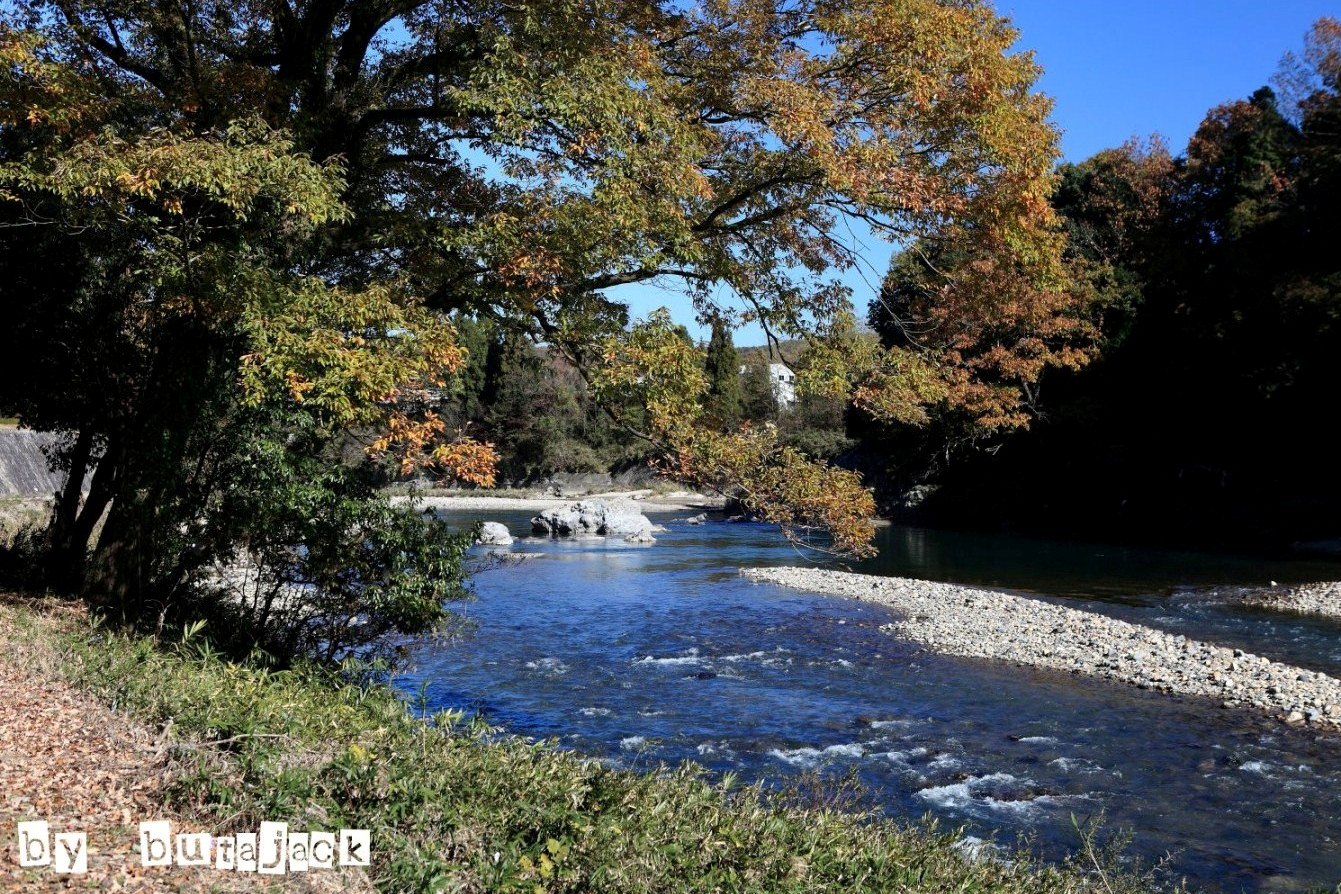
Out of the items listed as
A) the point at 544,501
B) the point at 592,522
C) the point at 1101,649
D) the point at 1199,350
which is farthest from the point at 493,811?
the point at 544,501

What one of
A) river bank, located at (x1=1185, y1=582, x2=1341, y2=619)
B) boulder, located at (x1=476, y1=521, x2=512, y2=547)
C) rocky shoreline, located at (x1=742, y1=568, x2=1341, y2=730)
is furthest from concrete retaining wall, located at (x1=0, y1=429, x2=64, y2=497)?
river bank, located at (x1=1185, y1=582, x2=1341, y2=619)

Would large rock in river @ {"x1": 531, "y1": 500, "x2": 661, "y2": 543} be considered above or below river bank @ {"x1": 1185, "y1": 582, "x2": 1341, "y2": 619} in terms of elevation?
above

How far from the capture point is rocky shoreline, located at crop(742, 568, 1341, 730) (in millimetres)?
12492

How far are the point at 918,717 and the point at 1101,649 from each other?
506 cm

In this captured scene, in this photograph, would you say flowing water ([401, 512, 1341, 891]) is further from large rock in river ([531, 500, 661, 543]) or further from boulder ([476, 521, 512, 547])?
large rock in river ([531, 500, 661, 543])

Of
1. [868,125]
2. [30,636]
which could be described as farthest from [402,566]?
[868,125]

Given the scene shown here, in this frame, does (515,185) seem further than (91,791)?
Yes

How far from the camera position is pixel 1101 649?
49.9ft

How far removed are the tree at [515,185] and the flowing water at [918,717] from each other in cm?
291

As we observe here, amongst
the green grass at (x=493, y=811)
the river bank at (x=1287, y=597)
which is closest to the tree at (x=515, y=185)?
the green grass at (x=493, y=811)

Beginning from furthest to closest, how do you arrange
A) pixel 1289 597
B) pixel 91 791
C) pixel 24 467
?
pixel 24 467
pixel 1289 597
pixel 91 791

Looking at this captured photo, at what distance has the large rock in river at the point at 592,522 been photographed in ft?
116

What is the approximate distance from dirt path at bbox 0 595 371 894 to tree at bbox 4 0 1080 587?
254cm

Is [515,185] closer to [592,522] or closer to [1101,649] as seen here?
[1101,649]
